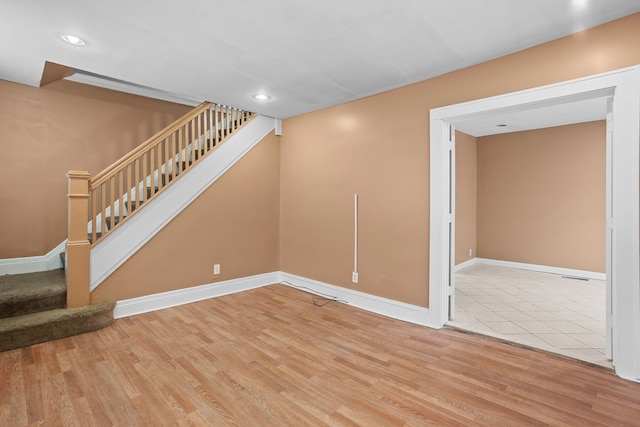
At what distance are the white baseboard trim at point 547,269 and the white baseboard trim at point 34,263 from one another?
6823 millimetres

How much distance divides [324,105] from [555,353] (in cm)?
343

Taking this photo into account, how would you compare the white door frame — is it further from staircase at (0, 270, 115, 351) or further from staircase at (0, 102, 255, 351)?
staircase at (0, 270, 115, 351)

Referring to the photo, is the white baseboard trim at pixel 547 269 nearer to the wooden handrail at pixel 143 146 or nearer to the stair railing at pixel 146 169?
the stair railing at pixel 146 169

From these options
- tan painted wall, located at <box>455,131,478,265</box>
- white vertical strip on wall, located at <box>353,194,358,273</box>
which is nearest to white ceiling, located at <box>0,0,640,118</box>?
white vertical strip on wall, located at <box>353,194,358,273</box>

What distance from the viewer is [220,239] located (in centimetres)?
416

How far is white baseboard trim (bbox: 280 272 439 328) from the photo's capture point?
316 centimetres

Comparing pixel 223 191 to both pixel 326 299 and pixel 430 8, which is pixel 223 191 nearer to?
pixel 326 299

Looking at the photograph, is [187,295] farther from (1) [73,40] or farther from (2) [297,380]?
(1) [73,40]

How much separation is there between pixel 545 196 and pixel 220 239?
5541mm

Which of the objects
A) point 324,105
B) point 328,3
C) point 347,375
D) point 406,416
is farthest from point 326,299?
point 328,3

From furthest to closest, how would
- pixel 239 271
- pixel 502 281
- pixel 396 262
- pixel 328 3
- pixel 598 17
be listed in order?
pixel 502 281
pixel 239 271
pixel 396 262
pixel 598 17
pixel 328 3

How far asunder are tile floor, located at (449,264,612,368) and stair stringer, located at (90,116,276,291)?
329cm

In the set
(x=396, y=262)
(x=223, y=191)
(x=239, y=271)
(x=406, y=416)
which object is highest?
(x=223, y=191)

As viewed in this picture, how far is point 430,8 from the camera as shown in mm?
1999
